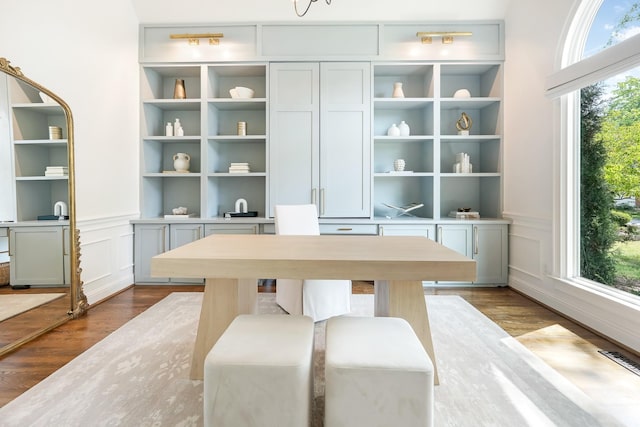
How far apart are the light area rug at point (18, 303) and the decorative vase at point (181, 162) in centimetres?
191

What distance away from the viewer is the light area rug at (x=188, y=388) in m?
1.48

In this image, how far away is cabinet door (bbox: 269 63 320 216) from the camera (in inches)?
151

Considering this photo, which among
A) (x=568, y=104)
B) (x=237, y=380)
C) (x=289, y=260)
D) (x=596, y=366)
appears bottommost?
(x=596, y=366)

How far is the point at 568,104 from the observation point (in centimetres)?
288

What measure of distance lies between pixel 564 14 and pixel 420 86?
5.26 feet

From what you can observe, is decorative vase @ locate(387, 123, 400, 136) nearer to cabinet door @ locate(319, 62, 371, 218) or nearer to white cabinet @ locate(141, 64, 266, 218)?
cabinet door @ locate(319, 62, 371, 218)

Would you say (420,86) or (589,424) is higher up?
(420,86)

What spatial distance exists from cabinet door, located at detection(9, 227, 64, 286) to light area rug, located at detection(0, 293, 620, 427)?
66 cm

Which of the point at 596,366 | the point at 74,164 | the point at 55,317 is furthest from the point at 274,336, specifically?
the point at 74,164

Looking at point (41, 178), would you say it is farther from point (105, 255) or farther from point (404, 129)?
point (404, 129)

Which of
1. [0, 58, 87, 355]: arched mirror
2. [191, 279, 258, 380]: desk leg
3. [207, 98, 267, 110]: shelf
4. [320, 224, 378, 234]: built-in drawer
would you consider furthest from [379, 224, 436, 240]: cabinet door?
[0, 58, 87, 355]: arched mirror

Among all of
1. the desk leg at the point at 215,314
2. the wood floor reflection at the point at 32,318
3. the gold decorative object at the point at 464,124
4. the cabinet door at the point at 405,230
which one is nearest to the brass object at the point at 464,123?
the gold decorative object at the point at 464,124

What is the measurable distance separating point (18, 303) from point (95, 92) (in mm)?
1913

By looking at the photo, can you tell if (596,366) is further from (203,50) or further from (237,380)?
(203,50)
